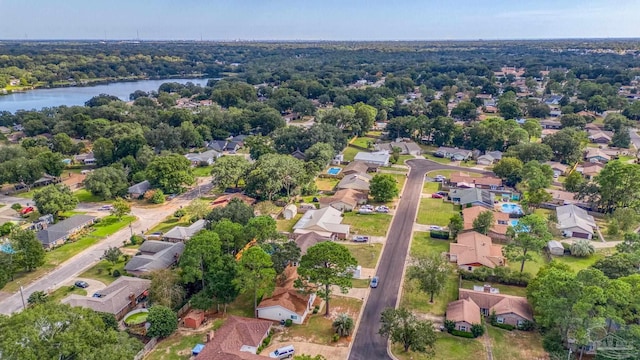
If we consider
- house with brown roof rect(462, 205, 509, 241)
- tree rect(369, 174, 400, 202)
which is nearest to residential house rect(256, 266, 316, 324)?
house with brown roof rect(462, 205, 509, 241)

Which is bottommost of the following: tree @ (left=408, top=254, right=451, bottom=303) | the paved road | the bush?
the paved road

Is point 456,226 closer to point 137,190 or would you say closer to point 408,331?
point 408,331

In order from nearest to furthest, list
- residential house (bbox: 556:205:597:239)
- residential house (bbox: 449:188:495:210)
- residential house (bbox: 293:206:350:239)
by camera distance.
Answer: residential house (bbox: 556:205:597:239) < residential house (bbox: 293:206:350:239) < residential house (bbox: 449:188:495:210)

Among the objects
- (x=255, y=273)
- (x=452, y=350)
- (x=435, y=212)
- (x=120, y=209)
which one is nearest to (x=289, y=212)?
(x=435, y=212)

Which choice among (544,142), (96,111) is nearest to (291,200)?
(544,142)

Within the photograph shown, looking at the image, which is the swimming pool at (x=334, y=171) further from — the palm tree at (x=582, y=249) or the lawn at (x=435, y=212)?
the palm tree at (x=582, y=249)

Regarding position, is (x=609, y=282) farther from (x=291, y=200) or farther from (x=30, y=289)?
(x=30, y=289)

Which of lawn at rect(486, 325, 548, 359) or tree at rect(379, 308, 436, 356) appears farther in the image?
lawn at rect(486, 325, 548, 359)

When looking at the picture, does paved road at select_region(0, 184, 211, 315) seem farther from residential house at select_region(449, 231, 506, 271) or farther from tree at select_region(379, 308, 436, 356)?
residential house at select_region(449, 231, 506, 271)
